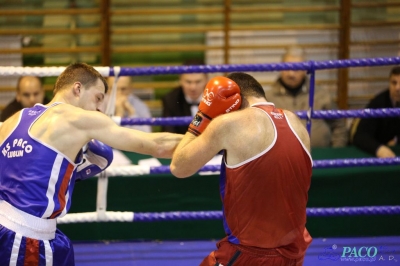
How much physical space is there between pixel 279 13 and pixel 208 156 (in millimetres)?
4441

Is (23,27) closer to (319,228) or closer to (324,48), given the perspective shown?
(324,48)

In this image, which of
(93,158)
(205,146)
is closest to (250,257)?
(205,146)

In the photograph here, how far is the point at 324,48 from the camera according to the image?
6613mm

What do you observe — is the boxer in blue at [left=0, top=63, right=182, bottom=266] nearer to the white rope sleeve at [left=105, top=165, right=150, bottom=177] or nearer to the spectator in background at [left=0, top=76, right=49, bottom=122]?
the white rope sleeve at [left=105, top=165, right=150, bottom=177]

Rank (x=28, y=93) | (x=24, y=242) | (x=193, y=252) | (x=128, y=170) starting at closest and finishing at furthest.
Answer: (x=24, y=242)
(x=128, y=170)
(x=193, y=252)
(x=28, y=93)

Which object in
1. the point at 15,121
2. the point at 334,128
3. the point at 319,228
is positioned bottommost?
the point at 319,228

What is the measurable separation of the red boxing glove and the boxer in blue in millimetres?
267

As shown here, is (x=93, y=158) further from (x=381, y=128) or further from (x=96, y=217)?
(x=381, y=128)

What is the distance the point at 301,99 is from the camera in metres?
4.67

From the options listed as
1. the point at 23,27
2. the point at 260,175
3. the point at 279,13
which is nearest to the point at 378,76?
the point at 279,13

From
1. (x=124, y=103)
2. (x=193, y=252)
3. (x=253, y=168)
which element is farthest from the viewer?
(x=124, y=103)

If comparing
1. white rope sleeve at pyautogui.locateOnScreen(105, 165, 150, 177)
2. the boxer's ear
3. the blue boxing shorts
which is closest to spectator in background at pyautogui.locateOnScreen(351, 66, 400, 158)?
white rope sleeve at pyautogui.locateOnScreen(105, 165, 150, 177)

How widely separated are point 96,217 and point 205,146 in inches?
57.9

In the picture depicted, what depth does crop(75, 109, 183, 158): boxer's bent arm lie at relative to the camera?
2.54 meters
